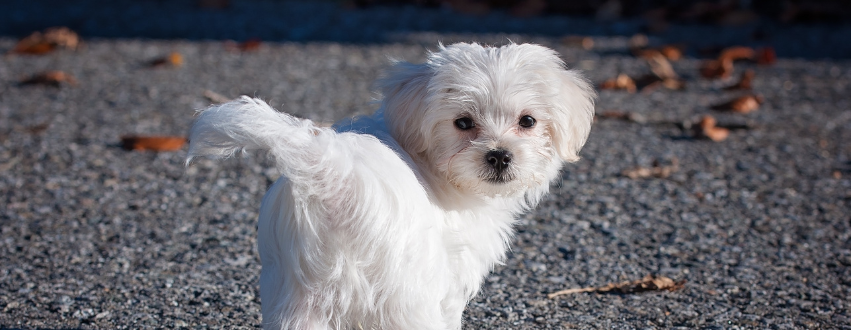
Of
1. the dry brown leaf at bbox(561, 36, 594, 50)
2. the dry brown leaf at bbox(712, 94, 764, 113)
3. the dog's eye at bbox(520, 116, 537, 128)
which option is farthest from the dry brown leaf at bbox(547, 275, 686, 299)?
the dry brown leaf at bbox(561, 36, 594, 50)

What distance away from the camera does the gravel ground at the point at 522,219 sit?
3338 millimetres

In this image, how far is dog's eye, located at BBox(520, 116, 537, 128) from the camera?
284 centimetres

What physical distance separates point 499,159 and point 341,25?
828 cm

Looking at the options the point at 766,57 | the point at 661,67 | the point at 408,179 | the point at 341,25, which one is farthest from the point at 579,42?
the point at 408,179

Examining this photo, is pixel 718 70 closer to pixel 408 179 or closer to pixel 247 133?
pixel 408 179

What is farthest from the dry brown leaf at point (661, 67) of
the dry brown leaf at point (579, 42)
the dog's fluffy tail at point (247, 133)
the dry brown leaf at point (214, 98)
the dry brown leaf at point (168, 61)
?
the dog's fluffy tail at point (247, 133)

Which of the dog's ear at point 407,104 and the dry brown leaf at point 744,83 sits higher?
the dog's ear at point 407,104

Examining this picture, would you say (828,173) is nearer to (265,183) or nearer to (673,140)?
(673,140)

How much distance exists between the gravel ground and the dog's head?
788 mm

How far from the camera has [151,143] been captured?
5512mm

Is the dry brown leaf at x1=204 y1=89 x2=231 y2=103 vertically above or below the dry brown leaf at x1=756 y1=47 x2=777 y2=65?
below

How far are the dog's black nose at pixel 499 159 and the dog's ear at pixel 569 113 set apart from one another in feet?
1.06

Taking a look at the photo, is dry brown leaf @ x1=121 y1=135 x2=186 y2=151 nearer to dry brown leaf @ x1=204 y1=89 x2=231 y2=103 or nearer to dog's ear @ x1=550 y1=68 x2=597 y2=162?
dry brown leaf @ x1=204 y1=89 x2=231 y2=103

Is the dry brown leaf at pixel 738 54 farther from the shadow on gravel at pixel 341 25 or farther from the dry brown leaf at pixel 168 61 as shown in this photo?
the dry brown leaf at pixel 168 61
